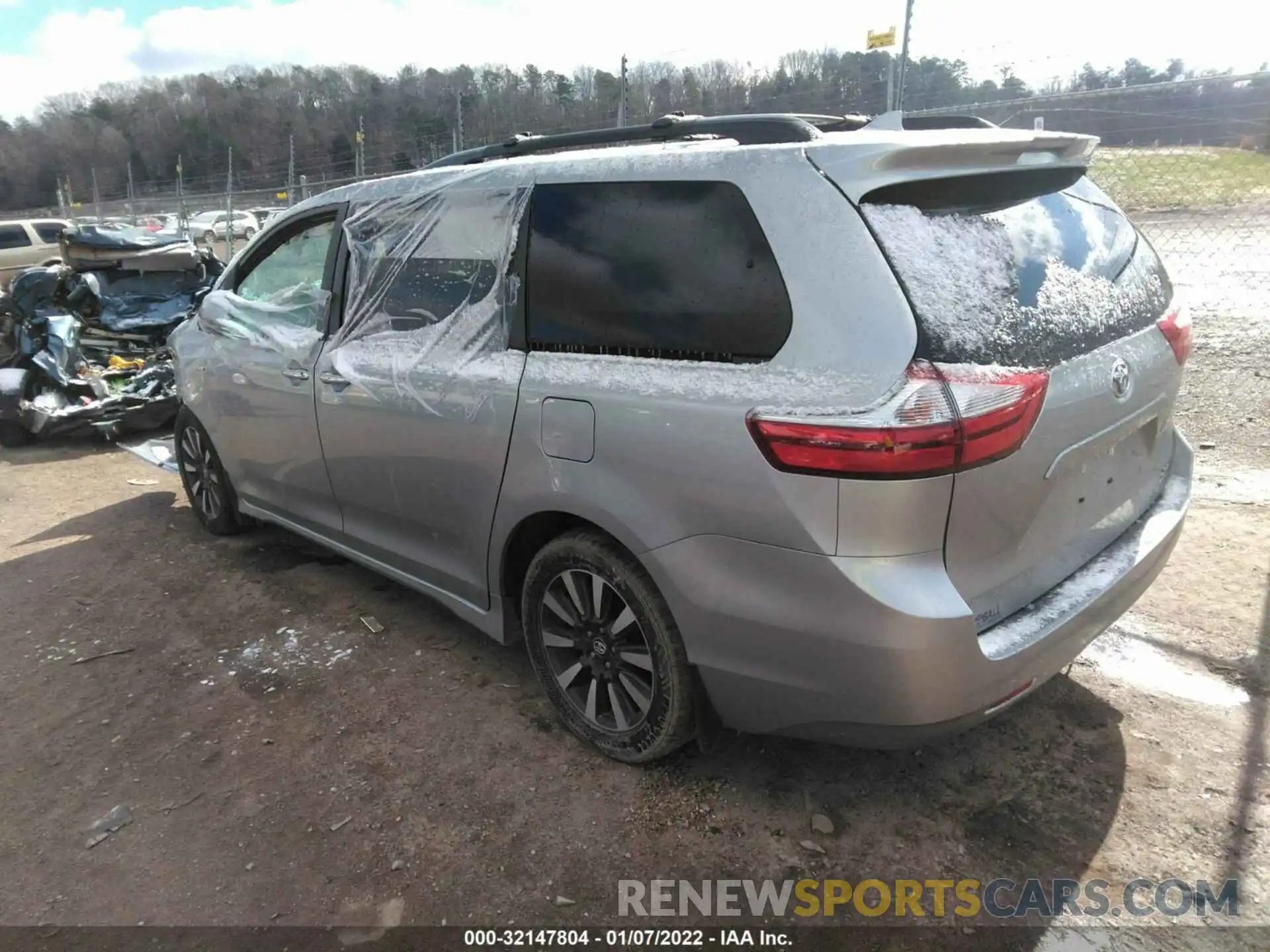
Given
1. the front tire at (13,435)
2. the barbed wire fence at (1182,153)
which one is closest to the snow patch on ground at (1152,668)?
the barbed wire fence at (1182,153)

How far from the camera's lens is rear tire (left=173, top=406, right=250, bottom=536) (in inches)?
185

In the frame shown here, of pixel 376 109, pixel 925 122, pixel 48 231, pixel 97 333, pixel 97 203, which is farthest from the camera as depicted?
pixel 97 203

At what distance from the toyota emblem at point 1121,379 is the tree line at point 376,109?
529 centimetres

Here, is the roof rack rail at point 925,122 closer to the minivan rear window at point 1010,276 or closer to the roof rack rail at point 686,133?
the roof rack rail at point 686,133

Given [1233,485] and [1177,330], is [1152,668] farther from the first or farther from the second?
[1233,485]

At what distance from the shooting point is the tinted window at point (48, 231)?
61.1 ft

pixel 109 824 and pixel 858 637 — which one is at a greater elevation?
pixel 858 637

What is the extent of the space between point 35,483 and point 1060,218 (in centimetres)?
696

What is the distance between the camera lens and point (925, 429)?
1857 mm

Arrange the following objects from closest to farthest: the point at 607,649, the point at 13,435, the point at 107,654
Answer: the point at 607,649
the point at 107,654
the point at 13,435

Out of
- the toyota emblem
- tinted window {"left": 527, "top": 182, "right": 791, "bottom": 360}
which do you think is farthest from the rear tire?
the toyota emblem

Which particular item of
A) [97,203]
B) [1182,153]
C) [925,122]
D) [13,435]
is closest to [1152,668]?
[925,122]

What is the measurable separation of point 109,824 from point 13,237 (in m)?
20.5

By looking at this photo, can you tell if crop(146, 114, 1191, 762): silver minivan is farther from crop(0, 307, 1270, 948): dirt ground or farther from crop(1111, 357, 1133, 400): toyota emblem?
crop(0, 307, 1270, 948): dirt ground
